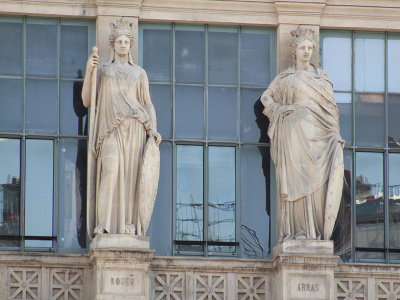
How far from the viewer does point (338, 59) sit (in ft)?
97.9

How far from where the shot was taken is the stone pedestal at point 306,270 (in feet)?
91.1

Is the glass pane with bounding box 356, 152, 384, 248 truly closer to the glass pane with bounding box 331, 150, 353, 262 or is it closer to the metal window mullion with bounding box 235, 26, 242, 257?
the glass pane with bounding box 331, 150, 353, 262

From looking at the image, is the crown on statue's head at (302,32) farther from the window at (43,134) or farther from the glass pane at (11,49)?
the glass pane at (11,49)

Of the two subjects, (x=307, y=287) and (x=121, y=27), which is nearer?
(x=307, y=287)

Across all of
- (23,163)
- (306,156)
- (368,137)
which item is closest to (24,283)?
(23,163)

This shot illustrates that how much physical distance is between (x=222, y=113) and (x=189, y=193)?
1621mm

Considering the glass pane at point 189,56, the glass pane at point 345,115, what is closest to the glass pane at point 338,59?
the glass pane at point 345,115

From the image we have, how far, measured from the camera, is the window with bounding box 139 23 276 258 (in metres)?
28.8

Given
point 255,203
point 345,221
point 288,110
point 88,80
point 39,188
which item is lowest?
point 345,221

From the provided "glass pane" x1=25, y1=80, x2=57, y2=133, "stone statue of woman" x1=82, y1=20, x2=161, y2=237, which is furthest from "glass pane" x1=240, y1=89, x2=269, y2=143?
"glass pane" x1=25, y1=80, x2=57, y2=133

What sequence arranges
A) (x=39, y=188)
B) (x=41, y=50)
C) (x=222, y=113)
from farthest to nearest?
(x=222, y=113), (x=41, y=50), (x=39, y=188)

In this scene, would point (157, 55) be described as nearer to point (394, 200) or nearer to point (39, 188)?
point (39, 188)

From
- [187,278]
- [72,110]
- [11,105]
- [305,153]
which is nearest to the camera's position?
[187,278]

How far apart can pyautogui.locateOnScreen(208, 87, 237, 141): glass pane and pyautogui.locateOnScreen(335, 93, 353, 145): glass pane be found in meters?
1.98
